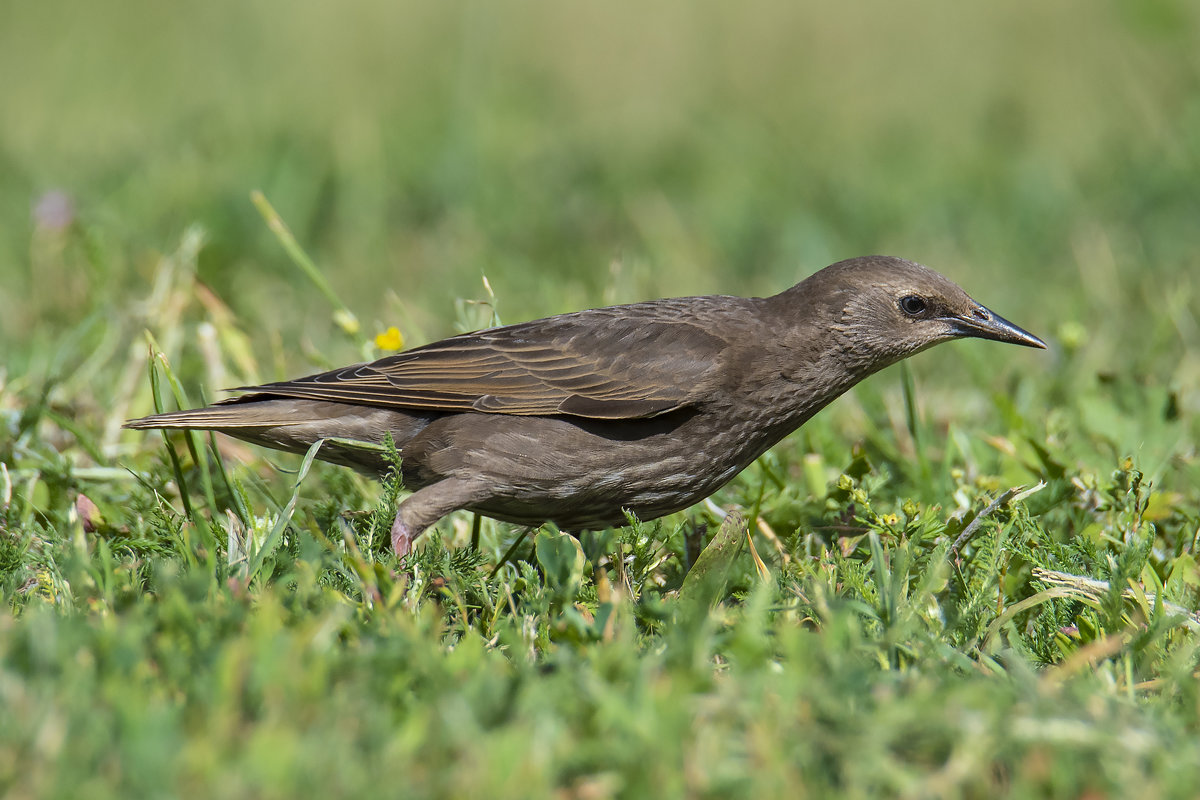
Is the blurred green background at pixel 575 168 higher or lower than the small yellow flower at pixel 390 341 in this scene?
higher

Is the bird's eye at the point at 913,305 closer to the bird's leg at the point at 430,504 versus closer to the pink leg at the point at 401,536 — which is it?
the bird's leg at the point at 430,504

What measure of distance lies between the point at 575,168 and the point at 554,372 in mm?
5172

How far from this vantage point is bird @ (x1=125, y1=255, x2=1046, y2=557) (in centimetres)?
439

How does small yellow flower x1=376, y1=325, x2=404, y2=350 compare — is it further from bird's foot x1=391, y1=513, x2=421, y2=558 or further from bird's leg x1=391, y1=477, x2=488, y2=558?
bird's foot x1=391, y1=513, x2=421, y2=558

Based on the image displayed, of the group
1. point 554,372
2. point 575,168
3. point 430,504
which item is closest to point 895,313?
point 554,372

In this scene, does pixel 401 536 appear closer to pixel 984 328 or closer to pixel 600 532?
pixel 600 532

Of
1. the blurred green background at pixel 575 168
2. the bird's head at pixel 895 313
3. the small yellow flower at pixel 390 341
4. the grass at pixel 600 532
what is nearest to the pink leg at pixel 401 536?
the grass at pixel 600 532

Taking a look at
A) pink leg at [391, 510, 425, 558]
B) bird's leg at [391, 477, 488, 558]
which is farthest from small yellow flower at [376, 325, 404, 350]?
pink leg at [391, 510, 425, 558]

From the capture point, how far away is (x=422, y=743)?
→ 7.98 feet

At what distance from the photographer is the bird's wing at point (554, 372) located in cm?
445

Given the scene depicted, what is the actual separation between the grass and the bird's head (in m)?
0.37

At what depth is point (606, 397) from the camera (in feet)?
14.7

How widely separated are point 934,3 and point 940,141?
5.19 meters

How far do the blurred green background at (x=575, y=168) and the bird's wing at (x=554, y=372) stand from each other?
578mm
